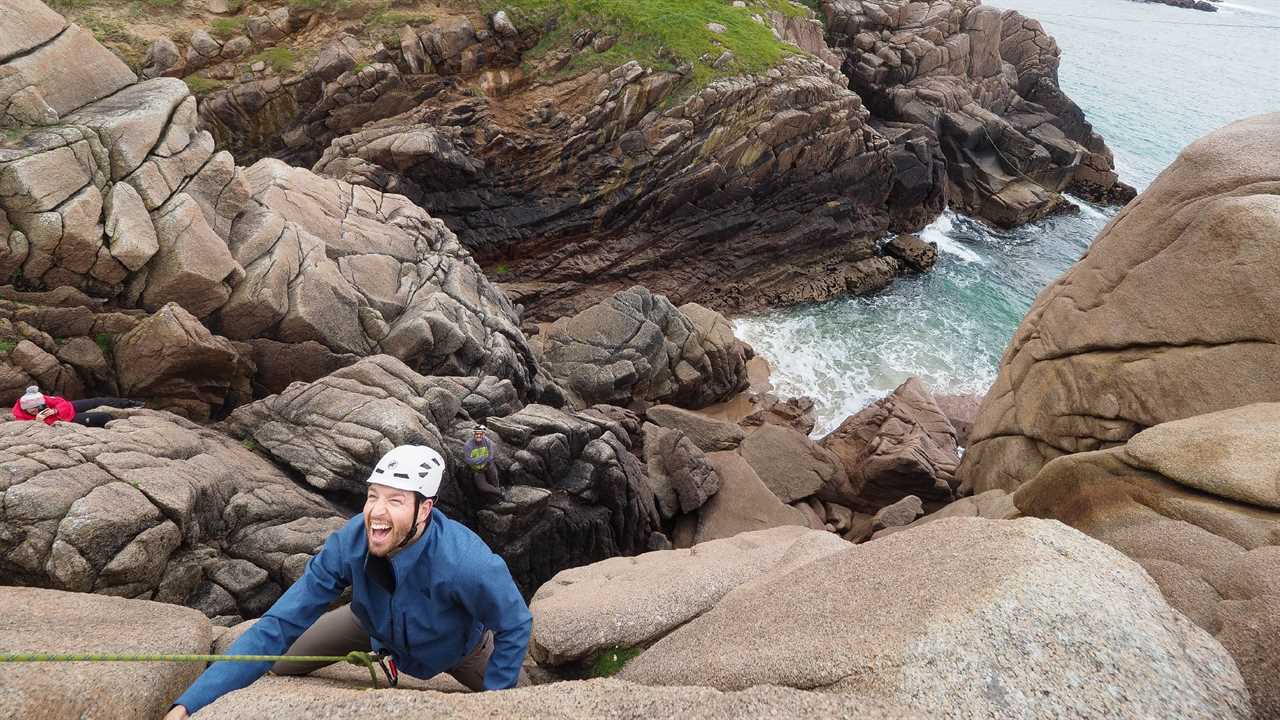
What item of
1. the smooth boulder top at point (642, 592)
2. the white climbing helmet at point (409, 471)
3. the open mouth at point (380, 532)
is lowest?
the smooth boulder top at point (642, 592)

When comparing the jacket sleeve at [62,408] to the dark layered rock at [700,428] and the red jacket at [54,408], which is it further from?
the dark layered rock at [700,428]

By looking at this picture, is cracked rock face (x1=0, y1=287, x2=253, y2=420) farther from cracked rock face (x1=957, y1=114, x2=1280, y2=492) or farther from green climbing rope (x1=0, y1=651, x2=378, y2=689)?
cracked rock face (x1=957, y1=114, x2=1280, y2=492)

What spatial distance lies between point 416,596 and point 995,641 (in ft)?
13.7

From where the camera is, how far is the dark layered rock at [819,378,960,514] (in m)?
19.1

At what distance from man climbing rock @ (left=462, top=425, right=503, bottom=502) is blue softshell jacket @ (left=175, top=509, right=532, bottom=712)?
771 cm

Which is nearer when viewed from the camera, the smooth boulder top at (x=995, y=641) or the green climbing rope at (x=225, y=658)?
the smooth boulder top at (x=995, y=641)

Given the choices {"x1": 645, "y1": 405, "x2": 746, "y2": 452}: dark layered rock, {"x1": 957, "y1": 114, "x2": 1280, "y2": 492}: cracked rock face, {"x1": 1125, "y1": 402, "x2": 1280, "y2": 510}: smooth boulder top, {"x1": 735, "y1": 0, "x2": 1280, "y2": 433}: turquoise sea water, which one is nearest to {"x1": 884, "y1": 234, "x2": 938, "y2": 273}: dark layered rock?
{"x1": 735, "y1": 0, "x2": 1280, "y2": 433}: turquoise sea water

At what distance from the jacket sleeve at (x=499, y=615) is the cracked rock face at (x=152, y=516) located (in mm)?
6205

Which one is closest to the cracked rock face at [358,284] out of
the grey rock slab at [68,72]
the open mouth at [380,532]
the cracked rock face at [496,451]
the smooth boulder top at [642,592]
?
the cracked rock face at [496,451]

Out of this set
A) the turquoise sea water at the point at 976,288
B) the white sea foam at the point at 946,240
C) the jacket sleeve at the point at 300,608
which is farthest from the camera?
the white sea foam at the point at 946,240

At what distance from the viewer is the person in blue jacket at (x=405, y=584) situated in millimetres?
4742

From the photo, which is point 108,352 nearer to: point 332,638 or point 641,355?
point 332,638

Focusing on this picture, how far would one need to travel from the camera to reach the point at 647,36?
32.1m

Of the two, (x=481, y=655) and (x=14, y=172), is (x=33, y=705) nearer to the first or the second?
(x=481, y=655)
